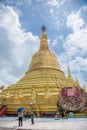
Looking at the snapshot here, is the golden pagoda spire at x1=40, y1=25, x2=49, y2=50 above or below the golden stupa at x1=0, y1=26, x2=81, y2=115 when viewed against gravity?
above

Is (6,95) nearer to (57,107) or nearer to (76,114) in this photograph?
(57,107)

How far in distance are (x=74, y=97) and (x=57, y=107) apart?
1960mm

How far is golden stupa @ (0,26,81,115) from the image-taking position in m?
25.6

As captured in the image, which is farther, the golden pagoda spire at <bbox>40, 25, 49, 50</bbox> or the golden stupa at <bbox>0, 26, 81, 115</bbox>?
the golden pagoda spire at <bbox>40, 25, 49, 50</bbox>

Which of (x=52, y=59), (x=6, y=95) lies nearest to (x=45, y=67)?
(x=52, y=59)

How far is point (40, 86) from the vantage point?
29.7 metres

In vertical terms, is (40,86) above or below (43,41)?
below

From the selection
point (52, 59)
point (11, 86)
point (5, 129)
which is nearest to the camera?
point (5, 129)

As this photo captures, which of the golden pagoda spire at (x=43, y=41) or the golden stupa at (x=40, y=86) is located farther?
the golden pagoda spire at (x=43, y=41)

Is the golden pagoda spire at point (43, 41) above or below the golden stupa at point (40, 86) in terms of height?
above

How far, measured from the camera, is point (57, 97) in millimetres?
25828

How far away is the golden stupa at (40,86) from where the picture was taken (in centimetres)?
2564

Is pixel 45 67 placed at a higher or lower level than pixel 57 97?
higher

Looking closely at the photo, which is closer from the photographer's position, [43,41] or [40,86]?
[40,86]
